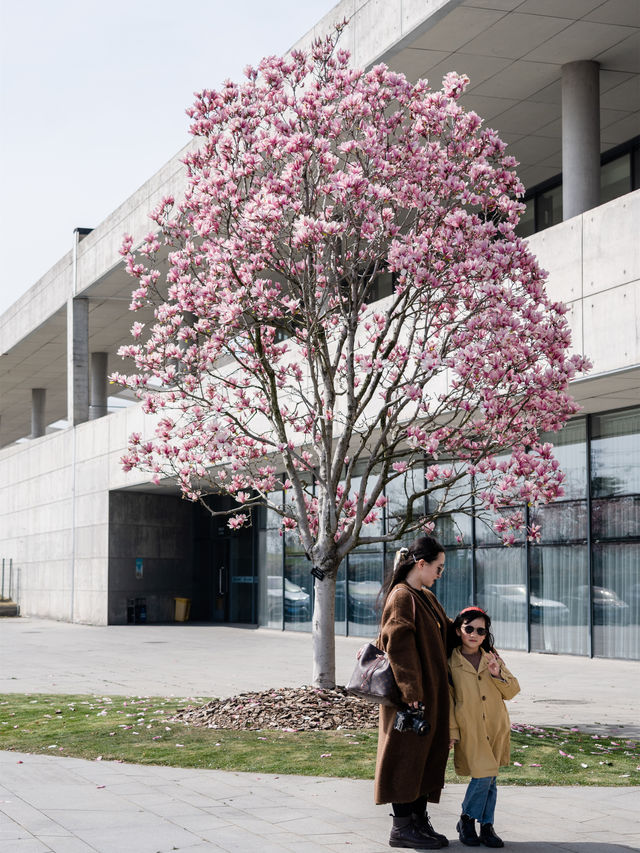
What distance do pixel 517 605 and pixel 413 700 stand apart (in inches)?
596

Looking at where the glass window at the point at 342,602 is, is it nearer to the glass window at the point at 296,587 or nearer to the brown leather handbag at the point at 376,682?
the glass window at the point at 296,587

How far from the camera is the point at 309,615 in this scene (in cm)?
2739

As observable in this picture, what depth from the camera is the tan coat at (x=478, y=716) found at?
20.4ft

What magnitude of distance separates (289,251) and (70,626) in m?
22.7

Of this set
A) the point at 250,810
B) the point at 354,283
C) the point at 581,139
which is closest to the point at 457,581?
the point at 581,139

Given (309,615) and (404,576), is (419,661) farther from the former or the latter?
(309,615)

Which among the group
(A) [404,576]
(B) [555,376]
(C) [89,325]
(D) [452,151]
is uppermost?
(C) [89,325]

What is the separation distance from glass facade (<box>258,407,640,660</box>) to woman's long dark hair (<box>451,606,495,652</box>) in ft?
33.8

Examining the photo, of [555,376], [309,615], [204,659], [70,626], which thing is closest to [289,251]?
[555,376]

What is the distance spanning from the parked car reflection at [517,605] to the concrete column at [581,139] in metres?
7.13

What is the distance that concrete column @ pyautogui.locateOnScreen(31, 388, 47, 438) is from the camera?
47.0 metres

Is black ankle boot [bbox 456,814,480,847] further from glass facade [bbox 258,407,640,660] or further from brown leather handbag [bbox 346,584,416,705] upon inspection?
glass facade [bbox 258,407,640,660]

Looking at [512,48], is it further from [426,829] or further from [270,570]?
[270,570]

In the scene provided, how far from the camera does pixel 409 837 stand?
6.19 meters
